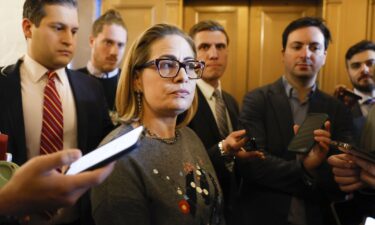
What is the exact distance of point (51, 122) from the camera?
1.34 metres

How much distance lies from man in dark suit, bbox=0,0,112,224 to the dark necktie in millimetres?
573

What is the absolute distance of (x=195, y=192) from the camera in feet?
3.40

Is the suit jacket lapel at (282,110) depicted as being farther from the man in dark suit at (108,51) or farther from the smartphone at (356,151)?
the man in dark suit at (108,51)

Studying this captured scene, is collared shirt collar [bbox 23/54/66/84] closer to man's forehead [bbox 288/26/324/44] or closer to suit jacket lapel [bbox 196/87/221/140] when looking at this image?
suit jacket lapel [bbox 196/87/221/140]

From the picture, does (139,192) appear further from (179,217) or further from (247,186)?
(247,186)

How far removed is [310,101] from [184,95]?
2.50 feet

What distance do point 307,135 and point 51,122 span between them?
2.99ft

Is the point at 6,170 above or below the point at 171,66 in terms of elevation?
below

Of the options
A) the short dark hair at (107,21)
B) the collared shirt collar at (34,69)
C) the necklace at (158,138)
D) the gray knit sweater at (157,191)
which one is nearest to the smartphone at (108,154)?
the gray knit sweater at (157,191)

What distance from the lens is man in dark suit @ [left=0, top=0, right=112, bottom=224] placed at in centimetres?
129

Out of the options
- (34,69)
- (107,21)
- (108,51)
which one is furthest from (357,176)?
(107,21)

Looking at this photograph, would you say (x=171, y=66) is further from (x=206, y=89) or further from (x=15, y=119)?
(x=206, y=89)

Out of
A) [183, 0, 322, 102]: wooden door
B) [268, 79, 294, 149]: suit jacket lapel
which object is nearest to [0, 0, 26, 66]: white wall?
[268, 79, 294, 149]: suit jacket lapel

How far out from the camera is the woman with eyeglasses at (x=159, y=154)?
94 cm
